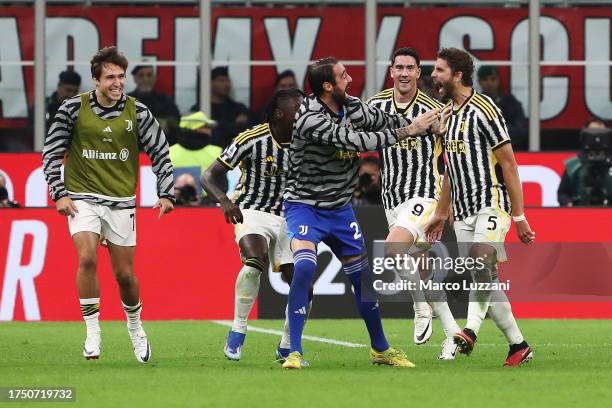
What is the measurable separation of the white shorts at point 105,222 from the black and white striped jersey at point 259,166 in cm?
84

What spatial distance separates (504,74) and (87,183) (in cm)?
1189

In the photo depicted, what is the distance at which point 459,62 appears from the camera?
430 inches

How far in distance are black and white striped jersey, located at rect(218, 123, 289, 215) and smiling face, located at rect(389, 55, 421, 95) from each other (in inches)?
58.2

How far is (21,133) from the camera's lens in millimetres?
21547

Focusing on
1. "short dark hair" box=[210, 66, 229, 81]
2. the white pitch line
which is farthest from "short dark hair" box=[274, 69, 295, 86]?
the white pitch line

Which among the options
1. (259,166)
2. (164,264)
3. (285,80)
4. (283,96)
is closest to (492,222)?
(283,96)

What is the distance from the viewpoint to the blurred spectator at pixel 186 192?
17609 mm

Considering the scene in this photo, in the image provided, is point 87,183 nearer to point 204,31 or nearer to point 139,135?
point 139,135

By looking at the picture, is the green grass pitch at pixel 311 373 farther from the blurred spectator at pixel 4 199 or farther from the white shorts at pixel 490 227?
the blurred spectator at pixel 4 199

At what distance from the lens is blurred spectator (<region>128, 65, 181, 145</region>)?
21.2m

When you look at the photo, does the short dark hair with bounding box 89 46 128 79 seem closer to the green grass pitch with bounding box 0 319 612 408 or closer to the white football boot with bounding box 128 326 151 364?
the white football boot with bounding box 128 326 151 364

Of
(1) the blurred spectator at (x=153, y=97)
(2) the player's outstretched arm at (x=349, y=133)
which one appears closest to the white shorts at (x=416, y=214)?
(2) the player's outstretched arm at (x=349, y=133)

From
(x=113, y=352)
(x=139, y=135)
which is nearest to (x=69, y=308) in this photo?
(x=113, y=352)

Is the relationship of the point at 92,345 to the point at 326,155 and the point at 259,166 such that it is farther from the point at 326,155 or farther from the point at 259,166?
the point at 326,155
